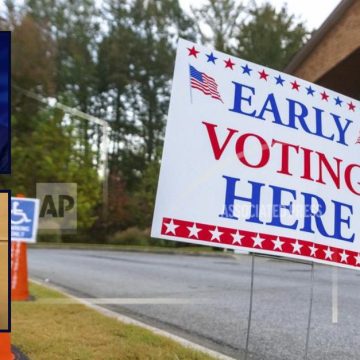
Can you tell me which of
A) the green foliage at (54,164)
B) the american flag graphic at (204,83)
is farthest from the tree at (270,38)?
the green foliage at (54,164)

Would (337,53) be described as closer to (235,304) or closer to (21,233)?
(235,304)

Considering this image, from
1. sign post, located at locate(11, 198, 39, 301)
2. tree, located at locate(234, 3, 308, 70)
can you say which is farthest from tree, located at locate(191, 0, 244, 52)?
sign post, located at locate(11, 198, 39, 301)

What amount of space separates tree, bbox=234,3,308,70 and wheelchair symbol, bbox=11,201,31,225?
6618mm

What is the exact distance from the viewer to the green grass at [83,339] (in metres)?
4.38

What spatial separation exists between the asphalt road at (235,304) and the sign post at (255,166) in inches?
41.3

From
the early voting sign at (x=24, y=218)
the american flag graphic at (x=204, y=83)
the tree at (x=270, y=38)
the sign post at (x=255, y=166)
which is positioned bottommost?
the early voting sign at (x=24, y=218)

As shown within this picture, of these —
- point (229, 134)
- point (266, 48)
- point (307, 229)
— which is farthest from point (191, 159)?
point (266, 48)

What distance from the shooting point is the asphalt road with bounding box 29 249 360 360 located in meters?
5.37

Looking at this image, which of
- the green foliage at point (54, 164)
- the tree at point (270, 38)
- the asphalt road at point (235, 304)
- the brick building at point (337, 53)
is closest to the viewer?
the asphalt road at point (235, 304)

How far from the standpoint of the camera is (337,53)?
6832mm

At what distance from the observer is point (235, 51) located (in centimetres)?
1304

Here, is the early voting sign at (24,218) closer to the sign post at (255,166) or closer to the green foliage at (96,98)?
the sign post at (255,166)

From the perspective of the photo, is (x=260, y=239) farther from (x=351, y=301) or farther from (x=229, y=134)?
(x=351, y=301)

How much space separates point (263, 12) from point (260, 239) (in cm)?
1147
